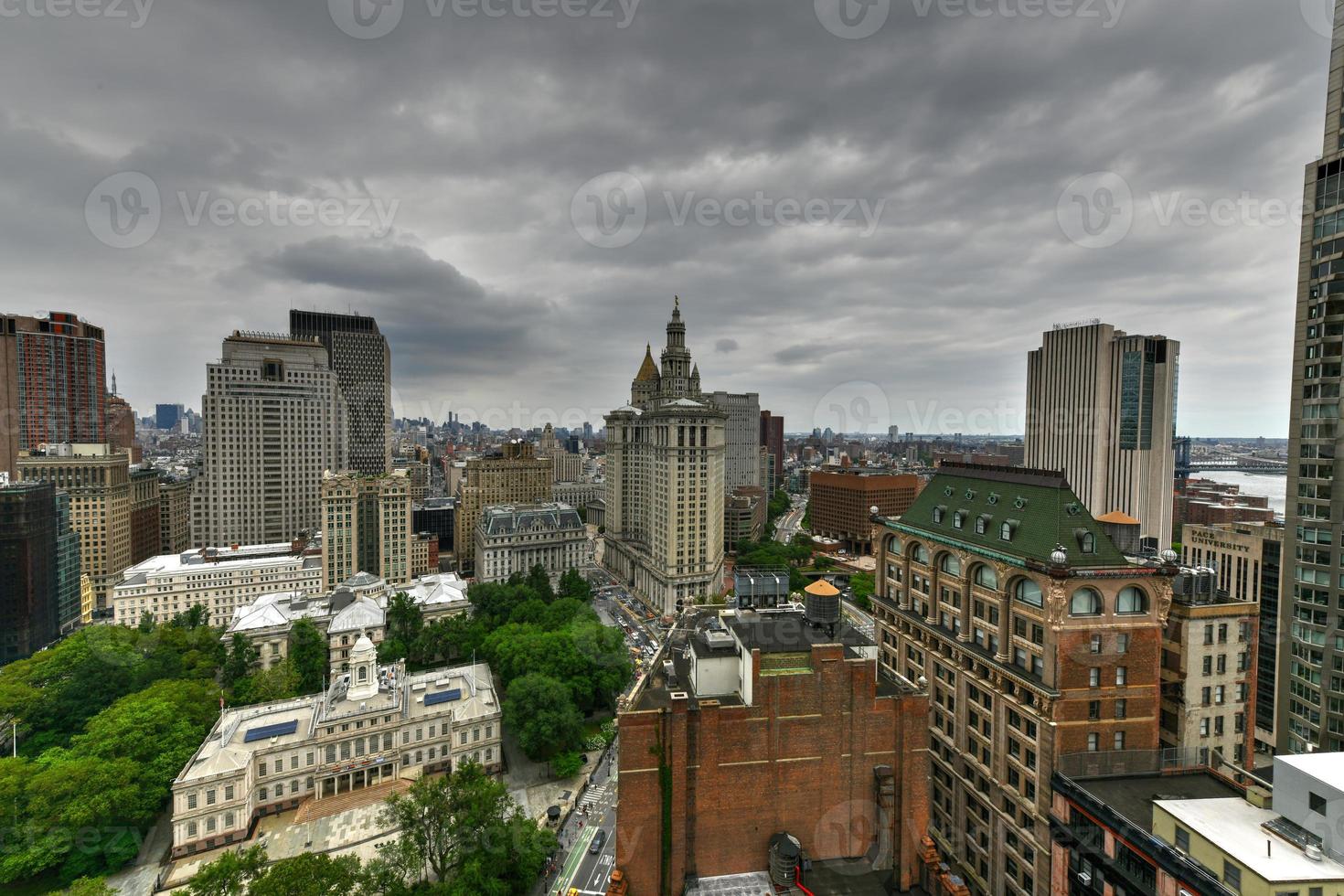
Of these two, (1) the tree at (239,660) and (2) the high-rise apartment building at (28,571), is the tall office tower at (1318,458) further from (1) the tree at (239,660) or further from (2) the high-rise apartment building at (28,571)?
(2) the high-rise apartment building at (28,571)

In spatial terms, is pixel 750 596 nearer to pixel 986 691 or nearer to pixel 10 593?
pixel 986 691

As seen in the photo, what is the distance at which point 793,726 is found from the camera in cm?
3008

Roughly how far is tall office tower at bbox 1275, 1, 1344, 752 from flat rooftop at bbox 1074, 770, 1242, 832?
26072 millimetres

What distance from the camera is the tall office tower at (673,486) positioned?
106812 millimetres

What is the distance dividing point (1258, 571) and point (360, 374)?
7884 inches

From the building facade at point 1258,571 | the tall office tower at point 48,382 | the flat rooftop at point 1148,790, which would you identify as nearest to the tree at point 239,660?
the flat rooftop at point 1148,790

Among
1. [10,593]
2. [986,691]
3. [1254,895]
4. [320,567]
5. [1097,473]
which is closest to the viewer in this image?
[1254,895]

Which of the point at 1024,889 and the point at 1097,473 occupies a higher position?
the point at 1097,473

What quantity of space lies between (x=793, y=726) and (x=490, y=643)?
51444 mm

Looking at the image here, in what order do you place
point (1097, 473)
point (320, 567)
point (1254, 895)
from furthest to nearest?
point (1097, 473) < point (320, 567) < point (1254, 895)

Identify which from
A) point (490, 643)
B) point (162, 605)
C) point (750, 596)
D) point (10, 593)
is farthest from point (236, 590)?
point (750, 596)

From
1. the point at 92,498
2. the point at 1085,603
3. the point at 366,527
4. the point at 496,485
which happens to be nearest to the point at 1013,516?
the point at 1085,603

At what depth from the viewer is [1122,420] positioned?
117375mm

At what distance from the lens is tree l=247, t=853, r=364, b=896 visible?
1123 inches
